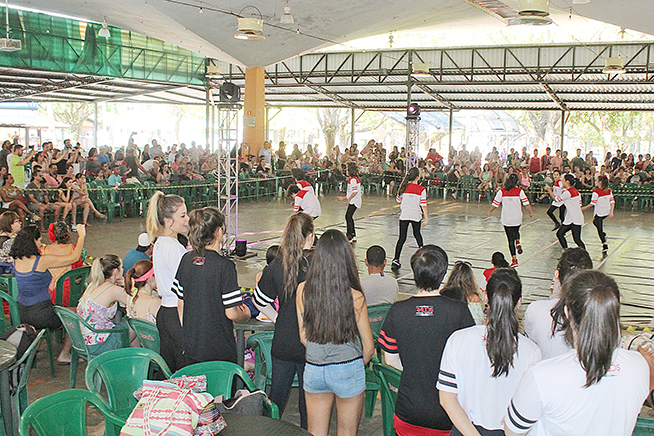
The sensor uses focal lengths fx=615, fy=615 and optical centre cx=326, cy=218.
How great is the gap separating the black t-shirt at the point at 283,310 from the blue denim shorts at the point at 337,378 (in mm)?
249

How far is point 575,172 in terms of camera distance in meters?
18.2

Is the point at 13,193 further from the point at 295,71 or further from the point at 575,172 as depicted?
the point at 575,172

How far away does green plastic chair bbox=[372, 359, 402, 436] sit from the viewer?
3201mm

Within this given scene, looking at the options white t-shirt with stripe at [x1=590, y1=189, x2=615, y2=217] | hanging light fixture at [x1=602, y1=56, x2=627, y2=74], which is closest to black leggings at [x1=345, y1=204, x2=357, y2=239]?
white t-shirt with stripe at [x1=590, y1=189, x2=615, y2=217]

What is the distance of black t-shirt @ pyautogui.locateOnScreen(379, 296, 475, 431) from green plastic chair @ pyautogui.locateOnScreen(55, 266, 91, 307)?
12.6 ft

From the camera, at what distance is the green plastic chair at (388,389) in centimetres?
320

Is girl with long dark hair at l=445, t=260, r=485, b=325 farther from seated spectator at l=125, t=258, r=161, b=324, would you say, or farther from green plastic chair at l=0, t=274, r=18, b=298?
green plastic chair at l=0, t=274, r=18, b=298

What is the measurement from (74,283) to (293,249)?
327 centimetres

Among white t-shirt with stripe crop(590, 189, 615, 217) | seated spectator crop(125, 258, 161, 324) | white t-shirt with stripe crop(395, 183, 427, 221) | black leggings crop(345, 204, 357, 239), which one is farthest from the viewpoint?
black leggings crop(345, 204, 357, 239)

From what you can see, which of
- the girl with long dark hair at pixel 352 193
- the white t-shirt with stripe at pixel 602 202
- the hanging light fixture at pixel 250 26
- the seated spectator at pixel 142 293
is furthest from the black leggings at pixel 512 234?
the seated spectator at pixel 142 293

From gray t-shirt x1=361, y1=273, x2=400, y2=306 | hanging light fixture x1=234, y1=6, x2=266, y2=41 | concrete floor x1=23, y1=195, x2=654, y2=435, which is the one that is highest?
hanging light fixture x1=234, y1=6, x2=266, y2=41

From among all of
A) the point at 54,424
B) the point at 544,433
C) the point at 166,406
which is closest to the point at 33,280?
the point at 54,424

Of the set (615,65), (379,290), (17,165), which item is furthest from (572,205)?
(17,165)

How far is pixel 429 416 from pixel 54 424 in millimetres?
1632
